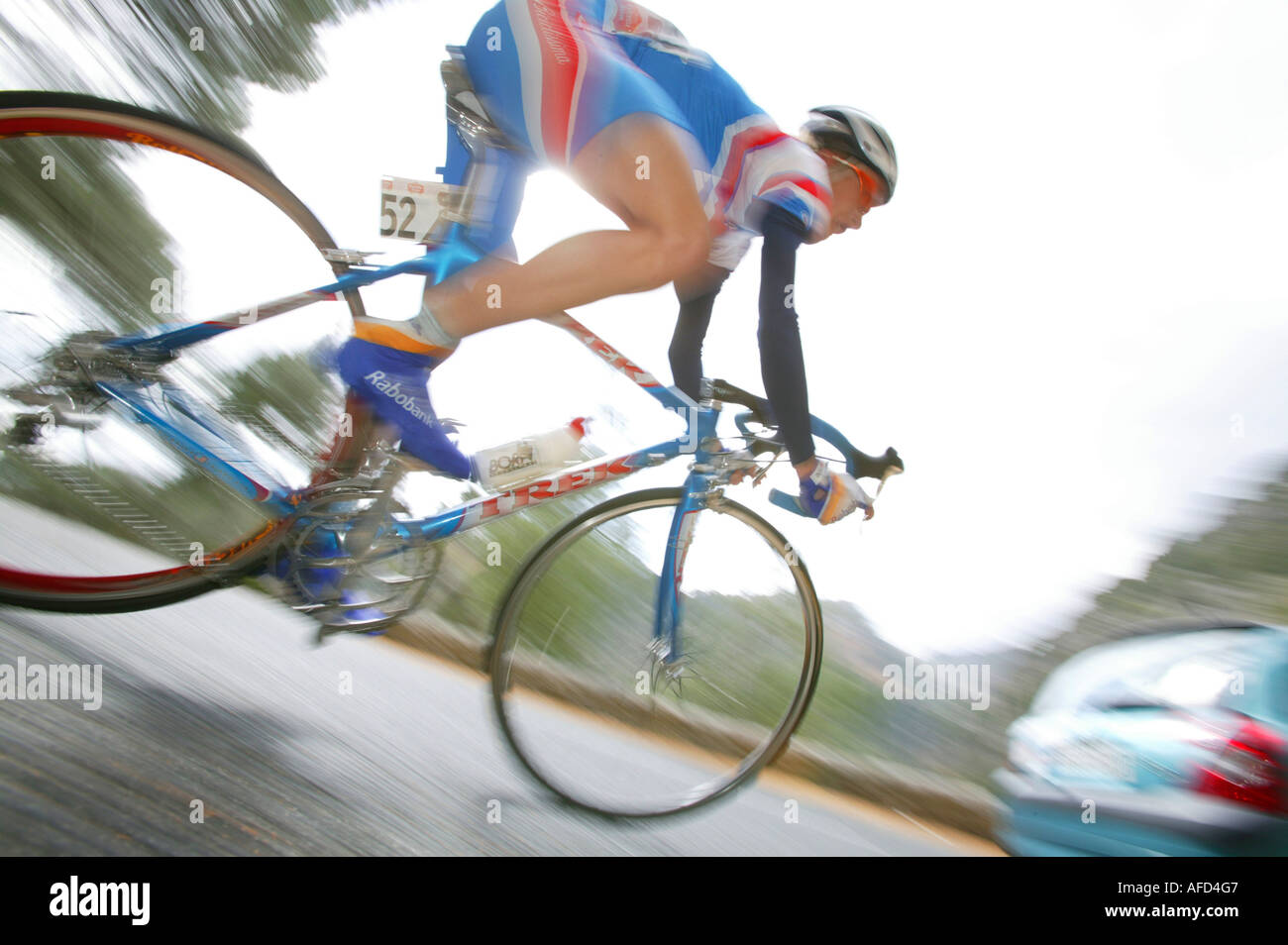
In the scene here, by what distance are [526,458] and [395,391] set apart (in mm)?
335

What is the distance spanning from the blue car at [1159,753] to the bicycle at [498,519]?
0.86 meters

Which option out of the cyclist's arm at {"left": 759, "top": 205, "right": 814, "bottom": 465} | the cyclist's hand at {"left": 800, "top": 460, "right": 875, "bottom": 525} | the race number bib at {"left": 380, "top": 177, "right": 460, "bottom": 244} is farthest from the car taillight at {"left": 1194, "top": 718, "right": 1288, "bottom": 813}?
the race number bib at {"left": 380, "top": 177, "right": 460, "bottom": 244}

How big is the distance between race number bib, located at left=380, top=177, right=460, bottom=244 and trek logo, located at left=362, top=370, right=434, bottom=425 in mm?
338

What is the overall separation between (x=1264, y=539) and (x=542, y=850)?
12.4ft

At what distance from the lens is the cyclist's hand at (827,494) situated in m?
1.92

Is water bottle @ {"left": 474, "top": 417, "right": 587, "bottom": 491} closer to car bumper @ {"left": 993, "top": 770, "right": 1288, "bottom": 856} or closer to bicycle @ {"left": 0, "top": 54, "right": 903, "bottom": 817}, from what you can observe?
bicycle @ {"left": 0, "top": 54, "right": 903, "bottom": 817}

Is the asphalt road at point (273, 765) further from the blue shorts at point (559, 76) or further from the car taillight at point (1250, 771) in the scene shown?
the blue shorts at point (559, 76)

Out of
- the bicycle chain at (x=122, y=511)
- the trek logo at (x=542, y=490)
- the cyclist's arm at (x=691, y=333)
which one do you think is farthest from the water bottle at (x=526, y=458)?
the bicycle chain at (x=122, y=511)

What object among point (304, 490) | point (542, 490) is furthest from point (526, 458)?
point (304, 490)

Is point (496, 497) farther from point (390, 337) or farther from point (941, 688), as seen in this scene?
point (941, 688)

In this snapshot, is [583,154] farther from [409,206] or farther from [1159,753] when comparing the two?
[1159,753]

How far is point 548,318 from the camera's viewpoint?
1951 millimetres

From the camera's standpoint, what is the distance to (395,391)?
1.78 metres
